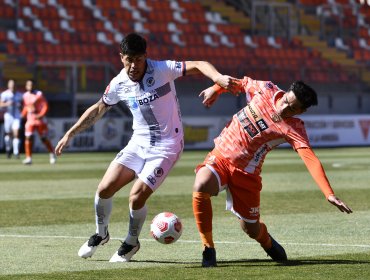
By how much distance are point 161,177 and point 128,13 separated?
3059cm

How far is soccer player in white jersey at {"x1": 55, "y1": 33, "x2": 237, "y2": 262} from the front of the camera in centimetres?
903

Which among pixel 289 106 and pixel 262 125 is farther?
pixel 262 125

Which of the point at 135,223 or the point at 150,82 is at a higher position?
the point at 150,82

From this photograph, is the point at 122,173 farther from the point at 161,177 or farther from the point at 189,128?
the point at 189,128

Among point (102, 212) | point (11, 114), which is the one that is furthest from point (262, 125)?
point (11, 114)

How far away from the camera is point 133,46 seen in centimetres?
866

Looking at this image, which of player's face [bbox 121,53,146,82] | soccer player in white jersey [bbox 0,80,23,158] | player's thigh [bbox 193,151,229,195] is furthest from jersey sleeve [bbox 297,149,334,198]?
soccer player in white jersey [bbox 0,80,23,158]

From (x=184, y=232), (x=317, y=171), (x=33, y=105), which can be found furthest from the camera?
(x=33, y=105)

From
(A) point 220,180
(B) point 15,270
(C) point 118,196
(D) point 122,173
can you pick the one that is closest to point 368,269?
(A) point 220,180

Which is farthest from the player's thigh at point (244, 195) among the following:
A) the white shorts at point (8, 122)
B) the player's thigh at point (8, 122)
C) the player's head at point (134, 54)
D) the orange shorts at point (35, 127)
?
the player's thigh at point (8, 122)

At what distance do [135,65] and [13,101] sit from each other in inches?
797

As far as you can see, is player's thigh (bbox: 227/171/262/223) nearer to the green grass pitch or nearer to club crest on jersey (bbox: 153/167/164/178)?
the green grass pitch

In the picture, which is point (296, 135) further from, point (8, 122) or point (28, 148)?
point (8, 122)

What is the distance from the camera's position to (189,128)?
3319cm
